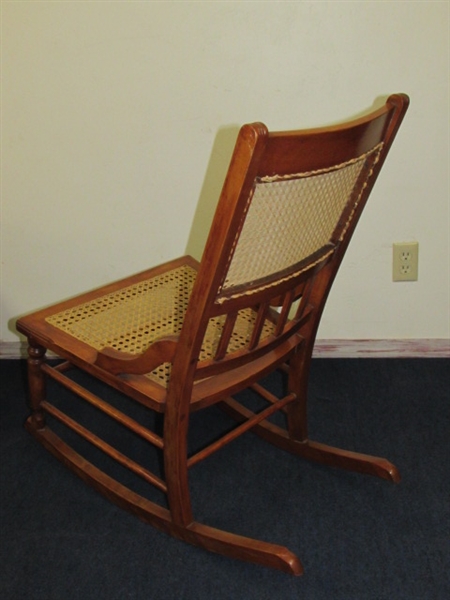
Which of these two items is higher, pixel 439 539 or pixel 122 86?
pixel 122 86

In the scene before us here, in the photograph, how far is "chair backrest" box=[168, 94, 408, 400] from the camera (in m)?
0.90

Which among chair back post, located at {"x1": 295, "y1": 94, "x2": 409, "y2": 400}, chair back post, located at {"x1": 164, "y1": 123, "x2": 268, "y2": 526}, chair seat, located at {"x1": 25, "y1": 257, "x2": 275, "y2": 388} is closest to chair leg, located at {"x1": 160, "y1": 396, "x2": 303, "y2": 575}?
chair back post, located at {"x1": 164, "y1": 123, "x2": 268, "y2": 526}

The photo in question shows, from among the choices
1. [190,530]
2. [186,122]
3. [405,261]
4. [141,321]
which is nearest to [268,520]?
[190,530]

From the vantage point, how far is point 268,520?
143 centimetres

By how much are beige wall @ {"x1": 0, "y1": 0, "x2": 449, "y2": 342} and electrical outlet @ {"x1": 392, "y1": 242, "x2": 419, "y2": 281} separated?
0.02 m

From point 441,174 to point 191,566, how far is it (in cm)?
108

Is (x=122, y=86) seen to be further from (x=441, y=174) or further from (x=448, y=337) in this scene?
(x=448, y=337)

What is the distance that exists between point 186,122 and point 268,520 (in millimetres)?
920

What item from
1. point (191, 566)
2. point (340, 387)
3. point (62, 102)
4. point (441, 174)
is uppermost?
point (62, 102)

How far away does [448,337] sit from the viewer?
6.24ft

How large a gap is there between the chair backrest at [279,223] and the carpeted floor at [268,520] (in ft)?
1.21

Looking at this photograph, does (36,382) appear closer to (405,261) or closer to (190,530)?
(190,530)

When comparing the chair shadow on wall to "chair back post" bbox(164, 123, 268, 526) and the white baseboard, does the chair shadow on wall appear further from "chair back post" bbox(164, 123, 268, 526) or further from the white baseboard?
"chair back post" bbox(164, 123, 268, 526)

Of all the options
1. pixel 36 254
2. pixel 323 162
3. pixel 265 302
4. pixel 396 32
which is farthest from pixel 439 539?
pixel 36 254
